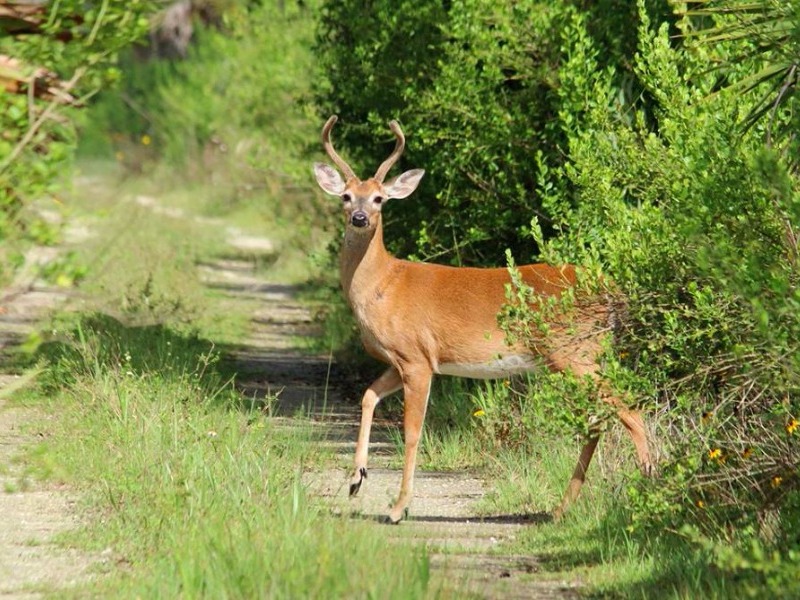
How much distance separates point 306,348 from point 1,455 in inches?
245

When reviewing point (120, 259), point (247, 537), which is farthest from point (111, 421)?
point (120, 259)

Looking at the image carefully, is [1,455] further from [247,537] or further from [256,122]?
[256,122]

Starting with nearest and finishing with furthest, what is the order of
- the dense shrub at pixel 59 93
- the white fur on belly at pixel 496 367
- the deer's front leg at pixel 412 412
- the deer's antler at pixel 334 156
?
the dense shrub at pixel 59 93 → the deer's front leg at pixel 412 412 → the white fur on belly at pixel 496 367 → the deer's antler at pixel 334 156

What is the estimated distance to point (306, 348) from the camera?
1557 centimetres

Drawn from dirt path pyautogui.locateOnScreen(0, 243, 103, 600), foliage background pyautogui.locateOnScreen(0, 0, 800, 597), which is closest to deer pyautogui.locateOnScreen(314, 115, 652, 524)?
foliage background pyautogui.locateOnScreen(0, 0, 800, 597)

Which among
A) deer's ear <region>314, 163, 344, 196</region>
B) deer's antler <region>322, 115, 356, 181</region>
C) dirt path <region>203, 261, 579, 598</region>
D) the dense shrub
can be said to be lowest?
dirt path <region>203, 261, 579, 598</region>

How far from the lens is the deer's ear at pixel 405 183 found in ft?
34.2

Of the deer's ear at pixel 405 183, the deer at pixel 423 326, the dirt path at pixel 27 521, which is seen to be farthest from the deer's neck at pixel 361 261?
the dirt path at pixel 27 521

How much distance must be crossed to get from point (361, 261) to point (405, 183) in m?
0.84

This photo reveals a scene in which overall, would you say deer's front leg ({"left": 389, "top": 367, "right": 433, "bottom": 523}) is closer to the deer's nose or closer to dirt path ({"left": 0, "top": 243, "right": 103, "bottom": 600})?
the deer's nose

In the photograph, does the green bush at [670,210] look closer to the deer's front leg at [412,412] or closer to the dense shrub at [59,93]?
the deer's front leg at [412,412]

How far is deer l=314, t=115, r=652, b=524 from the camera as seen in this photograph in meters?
8.83

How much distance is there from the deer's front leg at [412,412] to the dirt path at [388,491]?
16 centimetres

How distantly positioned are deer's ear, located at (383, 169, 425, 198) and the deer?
16cm
